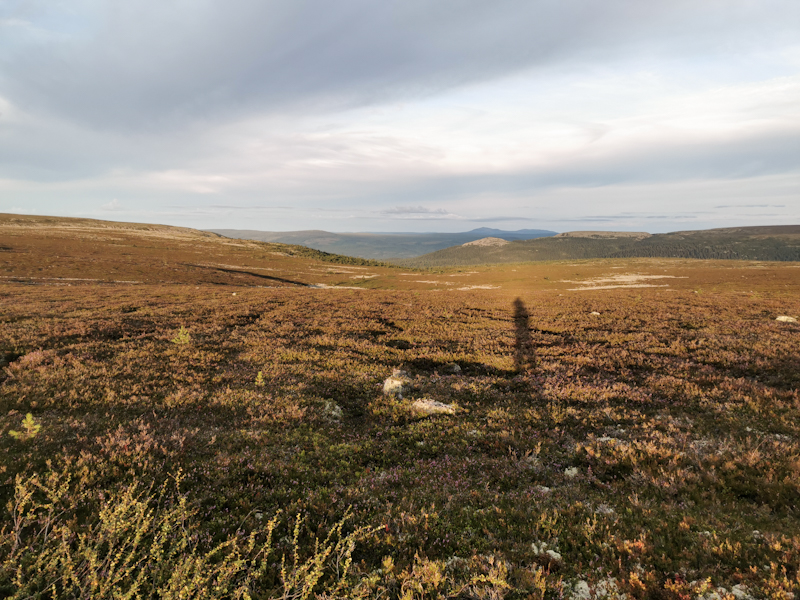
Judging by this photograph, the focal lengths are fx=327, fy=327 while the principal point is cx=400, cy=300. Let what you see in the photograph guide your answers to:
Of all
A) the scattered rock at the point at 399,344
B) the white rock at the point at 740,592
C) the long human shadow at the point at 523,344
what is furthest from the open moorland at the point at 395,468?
the scattered rock at the point at 399,344

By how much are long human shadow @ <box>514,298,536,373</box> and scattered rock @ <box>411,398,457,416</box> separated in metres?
4.50

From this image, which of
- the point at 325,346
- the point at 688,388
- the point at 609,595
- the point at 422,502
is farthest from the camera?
the point at 325,346

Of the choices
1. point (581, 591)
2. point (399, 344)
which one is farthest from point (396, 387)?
point (581, 591)

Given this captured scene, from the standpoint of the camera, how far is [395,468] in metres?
6.36

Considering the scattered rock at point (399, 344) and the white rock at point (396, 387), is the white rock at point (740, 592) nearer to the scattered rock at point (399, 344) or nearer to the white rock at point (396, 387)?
the white rock at point (396, 387)

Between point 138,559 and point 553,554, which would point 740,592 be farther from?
point 138,559

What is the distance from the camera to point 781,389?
9109 mm

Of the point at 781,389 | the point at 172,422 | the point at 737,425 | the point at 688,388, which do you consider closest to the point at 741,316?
the point at 781,389

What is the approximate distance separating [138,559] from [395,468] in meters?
3.91

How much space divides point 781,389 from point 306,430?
1289cm

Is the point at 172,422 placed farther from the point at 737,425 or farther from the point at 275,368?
the point at 737,425

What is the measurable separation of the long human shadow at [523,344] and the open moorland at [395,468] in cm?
14

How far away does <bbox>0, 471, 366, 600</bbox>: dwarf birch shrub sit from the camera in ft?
10.9

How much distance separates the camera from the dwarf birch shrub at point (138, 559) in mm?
3316
